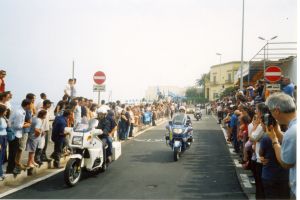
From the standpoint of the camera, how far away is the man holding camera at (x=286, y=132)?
3.33 metres

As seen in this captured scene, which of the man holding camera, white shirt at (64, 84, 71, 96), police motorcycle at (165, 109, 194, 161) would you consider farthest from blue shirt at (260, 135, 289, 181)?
white shirt at (64, 84, 71, 96)

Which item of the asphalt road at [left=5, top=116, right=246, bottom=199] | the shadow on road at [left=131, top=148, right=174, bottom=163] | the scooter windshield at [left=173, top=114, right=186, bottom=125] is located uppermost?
the scooter windshield at [left=173, top=114, right=186, bottom=125]

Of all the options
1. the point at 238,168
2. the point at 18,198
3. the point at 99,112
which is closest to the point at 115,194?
the point at 18,198

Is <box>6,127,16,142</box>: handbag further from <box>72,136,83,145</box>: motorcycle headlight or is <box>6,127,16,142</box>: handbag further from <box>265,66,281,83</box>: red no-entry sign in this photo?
<box>265,66,281,83</box>: red no-entry sign

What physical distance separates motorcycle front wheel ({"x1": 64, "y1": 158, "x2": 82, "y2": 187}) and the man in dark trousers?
5.01 feet

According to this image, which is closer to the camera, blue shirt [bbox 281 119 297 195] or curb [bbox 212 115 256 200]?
blue shirt [bbox 281 119 297 195]

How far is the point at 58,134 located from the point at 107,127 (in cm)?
125

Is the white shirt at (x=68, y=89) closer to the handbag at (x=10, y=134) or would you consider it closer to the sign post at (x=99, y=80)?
the sign post at (x=99, y=80)

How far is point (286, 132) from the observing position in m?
3.42

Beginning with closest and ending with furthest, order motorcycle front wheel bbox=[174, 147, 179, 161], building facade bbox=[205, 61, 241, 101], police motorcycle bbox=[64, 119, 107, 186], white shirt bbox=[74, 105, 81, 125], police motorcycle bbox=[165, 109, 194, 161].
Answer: police motorcycle bbox=[64, 119, 107, 186], motorcycle front wheel bbox=[174, 147, 179, 161], police motorcycle bbox=[165, 109, 194, 161], white shirt bbox=[74, 105, 81, 125], building facade bbox=[205, 61, 241, 101]

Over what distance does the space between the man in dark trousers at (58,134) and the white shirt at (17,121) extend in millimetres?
1295

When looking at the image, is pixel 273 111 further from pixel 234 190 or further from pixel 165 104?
pixel 165 104

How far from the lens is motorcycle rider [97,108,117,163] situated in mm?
9555

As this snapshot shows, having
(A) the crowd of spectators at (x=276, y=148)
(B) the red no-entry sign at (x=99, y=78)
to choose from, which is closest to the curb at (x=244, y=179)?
(A) the crowd of spectators at (x=276, y=148)
